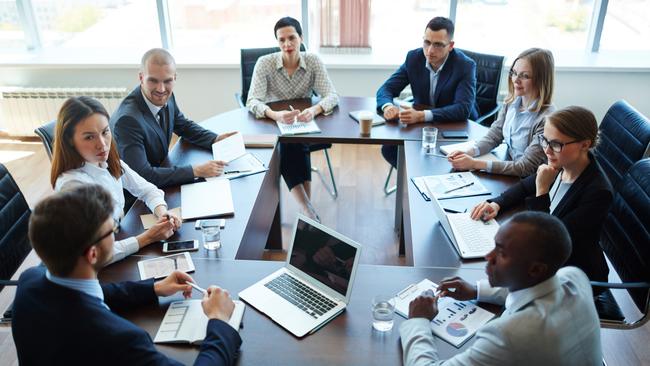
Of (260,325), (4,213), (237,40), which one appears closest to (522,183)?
(260,325)

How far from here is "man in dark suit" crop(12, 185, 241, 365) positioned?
1243 millimetres

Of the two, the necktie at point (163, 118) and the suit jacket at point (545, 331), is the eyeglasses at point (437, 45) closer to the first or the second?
the necktie at point (163, 118)

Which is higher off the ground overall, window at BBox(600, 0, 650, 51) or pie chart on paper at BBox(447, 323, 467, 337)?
window at BBox(600, 0, 650, 51)

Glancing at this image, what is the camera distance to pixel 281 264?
1.93 meters

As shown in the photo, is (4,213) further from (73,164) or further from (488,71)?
(488,71)

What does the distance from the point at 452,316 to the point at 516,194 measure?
84 cm

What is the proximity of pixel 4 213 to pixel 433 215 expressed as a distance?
176cm

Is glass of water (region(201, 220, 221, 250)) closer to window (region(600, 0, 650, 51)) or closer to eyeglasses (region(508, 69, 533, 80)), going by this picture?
eyeglasses (region(508, 69, 533, 80))

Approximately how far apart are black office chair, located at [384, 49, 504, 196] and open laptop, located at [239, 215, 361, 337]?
2.28 m

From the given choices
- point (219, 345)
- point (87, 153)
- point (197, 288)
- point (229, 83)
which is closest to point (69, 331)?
point (219, 345)

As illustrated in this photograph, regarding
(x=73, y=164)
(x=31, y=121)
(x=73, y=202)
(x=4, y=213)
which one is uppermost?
(x=73, y=202)

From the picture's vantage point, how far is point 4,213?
2.15m

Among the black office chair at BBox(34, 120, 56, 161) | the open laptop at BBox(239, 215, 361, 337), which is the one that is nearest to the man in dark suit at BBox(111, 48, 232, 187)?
the black office chair at BBox(34, 120, 56, 161)

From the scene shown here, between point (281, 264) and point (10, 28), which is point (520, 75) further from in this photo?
point (10, 28)
